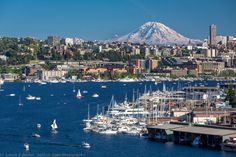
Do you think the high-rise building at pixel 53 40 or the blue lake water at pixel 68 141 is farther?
the high-rise building at pixel 53 40

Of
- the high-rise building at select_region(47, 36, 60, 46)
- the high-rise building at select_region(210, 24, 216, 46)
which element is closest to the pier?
the high-rise building at select_region(47, 36, 60, 46)

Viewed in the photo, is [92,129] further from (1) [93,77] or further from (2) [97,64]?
(2) [97,64]

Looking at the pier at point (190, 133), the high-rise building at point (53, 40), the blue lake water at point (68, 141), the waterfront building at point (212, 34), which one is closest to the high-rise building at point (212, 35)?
the waterfront building at point (212, 34)

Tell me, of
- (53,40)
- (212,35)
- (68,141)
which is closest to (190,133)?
(68,141)

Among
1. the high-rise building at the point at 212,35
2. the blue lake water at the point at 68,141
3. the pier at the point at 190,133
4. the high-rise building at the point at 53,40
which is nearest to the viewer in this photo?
the blue lake water at the point at 68,141

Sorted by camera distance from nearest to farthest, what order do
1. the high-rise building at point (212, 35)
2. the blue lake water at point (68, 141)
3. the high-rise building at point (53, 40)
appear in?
the blue lake water at point (68, 141) < the high-rise building at point (53, 40) < the high-rise building at point (212, 35)

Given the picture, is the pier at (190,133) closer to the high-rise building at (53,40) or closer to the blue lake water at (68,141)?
the blue lake water at (68,141)

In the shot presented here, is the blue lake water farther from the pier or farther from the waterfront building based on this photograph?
the waterfront building

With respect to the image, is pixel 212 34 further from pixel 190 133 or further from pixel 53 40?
pixel 190 133
